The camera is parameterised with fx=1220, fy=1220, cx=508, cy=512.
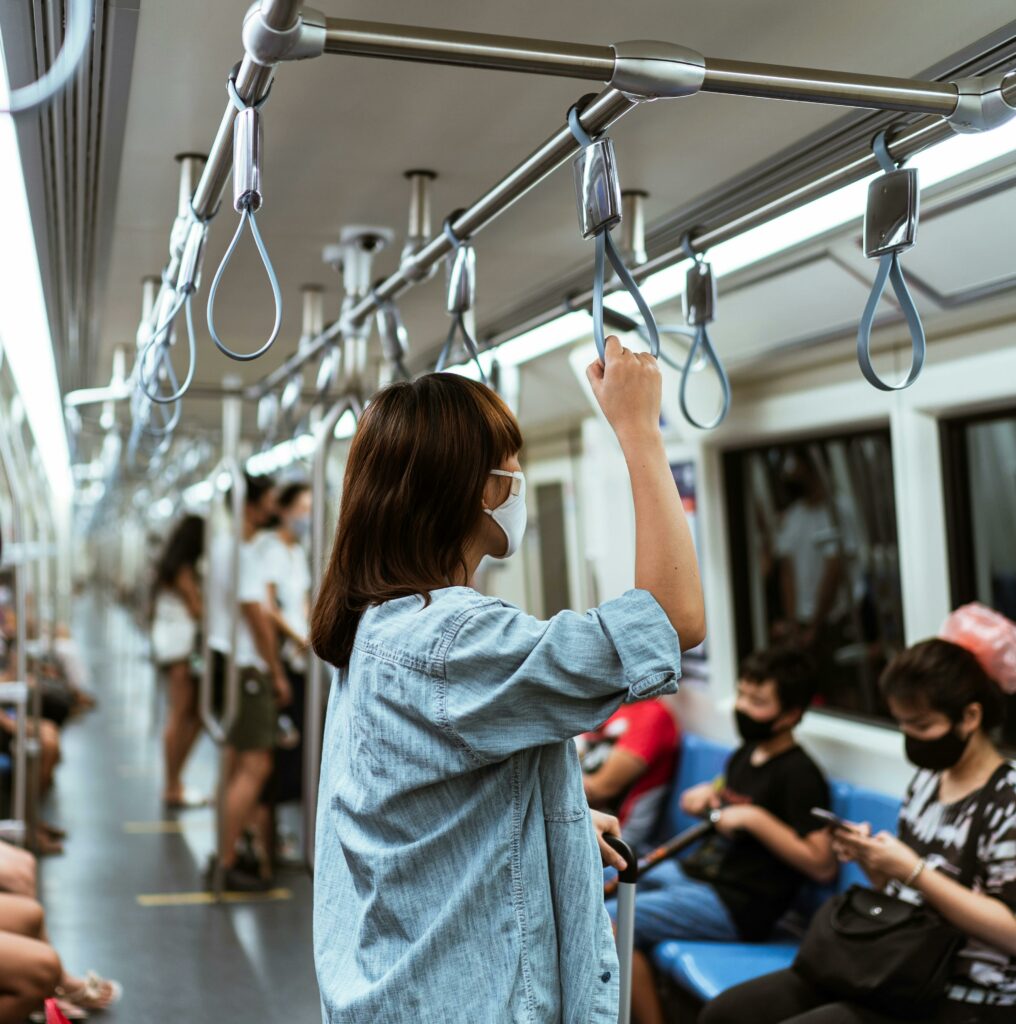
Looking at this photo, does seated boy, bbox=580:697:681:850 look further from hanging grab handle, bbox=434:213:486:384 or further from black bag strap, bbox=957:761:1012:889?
hanging grab handle, bbox=434:213:486:384

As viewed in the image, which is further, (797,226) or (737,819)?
(737,819)

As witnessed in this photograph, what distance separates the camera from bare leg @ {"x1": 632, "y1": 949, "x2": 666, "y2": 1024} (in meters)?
3.40

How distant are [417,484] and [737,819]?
2.26 meters

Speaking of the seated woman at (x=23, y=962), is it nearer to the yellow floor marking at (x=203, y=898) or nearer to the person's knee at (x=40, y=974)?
the person's knee at (x=40, y=974)

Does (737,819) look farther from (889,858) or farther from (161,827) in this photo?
(161,827)

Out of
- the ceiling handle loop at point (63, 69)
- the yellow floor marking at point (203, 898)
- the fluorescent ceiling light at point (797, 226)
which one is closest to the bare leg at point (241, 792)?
the yellow floor marking at point (203, 898)

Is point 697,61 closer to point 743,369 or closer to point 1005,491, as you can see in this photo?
point 1005,491

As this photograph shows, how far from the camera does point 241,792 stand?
536cm

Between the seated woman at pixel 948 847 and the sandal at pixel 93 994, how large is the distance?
6.58ft

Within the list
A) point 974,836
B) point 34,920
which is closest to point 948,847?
point 974,836

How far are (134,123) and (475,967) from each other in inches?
74.3

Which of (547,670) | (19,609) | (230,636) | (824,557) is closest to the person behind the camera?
(547,670)

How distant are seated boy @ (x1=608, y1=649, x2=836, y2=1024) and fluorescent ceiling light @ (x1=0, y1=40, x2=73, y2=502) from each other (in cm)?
241

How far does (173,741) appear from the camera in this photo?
23.5ft
